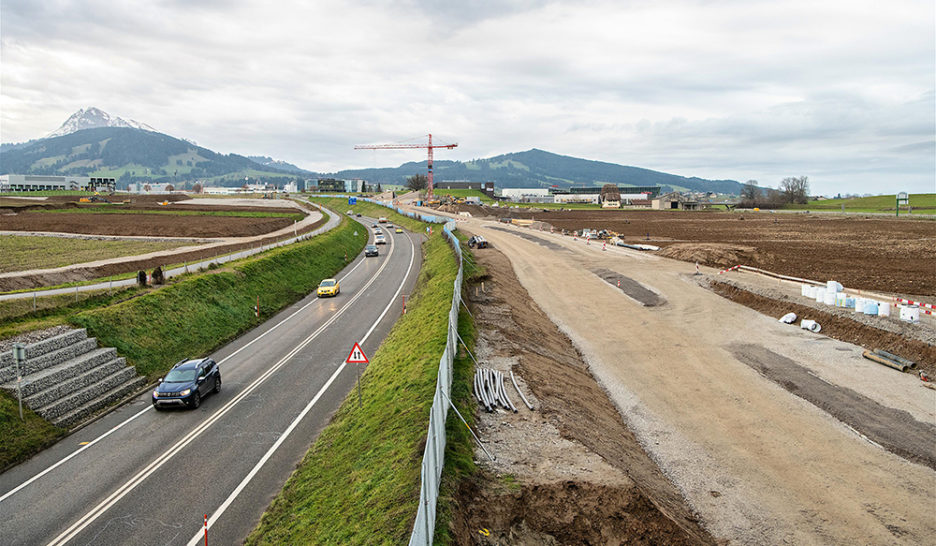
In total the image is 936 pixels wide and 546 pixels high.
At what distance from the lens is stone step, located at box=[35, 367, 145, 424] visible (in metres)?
21.1

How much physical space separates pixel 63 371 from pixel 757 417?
97.2 ft

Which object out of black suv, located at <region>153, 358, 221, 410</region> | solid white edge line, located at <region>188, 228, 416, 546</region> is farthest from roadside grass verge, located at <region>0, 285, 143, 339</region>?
solid white edge line, located at <region>188, 228, 416, 546</region>

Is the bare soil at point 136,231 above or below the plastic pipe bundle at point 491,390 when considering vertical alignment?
above

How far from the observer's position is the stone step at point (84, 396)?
21.1 m

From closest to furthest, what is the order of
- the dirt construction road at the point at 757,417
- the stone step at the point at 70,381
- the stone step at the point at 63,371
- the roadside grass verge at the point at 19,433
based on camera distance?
the dirt construction road at the point at 757,417 → the roadside grass verge at the point at 19,433 → the stone step at the point at 70,381 → the stone step at the point at 63,371

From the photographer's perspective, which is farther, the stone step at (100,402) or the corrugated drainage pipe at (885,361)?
the corrugated drainage pipe at (885,361)

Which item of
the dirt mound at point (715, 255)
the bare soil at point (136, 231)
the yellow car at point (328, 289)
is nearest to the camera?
the bare soil at point (136, 231)

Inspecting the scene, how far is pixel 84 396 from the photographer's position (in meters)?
22.9

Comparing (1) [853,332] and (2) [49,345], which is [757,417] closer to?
(1) [853,332]

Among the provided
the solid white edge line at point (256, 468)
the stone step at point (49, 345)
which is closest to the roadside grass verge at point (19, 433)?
the stone step at point (49, 345)

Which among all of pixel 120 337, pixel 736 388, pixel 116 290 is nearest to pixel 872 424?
pixel 736 388

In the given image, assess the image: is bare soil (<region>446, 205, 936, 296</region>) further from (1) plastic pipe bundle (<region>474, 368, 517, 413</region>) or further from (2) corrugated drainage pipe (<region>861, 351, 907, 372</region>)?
(1) plastic pipe bundle (<region>474, 368, 517, 413</region>)

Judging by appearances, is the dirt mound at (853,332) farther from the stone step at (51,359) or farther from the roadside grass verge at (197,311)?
the stone step at (51,359)

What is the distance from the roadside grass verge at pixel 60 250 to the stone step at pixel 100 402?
95.3 feet
